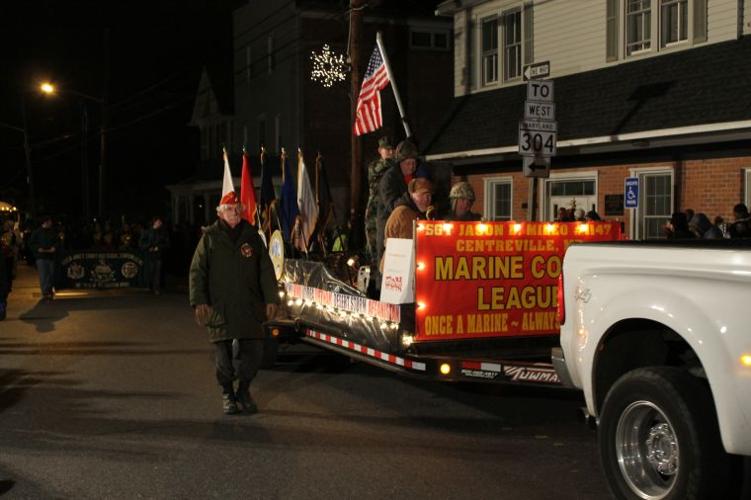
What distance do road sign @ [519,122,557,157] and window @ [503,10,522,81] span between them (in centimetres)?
975

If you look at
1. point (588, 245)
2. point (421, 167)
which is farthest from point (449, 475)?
point (421, 167)

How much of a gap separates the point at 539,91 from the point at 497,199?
1027cm

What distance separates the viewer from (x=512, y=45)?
2114 cm

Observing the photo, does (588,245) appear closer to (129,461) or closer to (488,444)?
(488,444)

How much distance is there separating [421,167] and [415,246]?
2.72 metres

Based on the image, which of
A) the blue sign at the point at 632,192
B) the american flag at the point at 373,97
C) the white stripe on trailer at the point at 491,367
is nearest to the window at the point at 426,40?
the blue sign at the point at 632,192

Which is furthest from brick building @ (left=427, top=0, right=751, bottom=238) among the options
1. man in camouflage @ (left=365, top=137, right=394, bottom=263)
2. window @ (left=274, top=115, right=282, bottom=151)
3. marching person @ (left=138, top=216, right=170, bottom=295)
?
window @ (left=274, top=115, right=282, bottom=151)

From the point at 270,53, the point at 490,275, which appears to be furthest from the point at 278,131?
the point at 490,275

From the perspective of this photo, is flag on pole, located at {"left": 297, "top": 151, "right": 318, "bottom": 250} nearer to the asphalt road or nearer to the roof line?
the asphalt road

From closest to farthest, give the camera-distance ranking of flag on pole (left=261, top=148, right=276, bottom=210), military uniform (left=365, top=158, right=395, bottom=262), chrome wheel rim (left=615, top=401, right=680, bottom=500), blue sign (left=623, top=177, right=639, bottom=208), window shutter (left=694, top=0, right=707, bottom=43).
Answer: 1. chrome wheel rim (left=615, top=401, right=680, bottom=500)
2. military uniform (left=365, top=158, right=395, bottom=262)
3. flag on pole (left=261, top=148, right=276, bottom=210)
4. window shutter (left=694, top=0, right=707, bottom=43)
5. blue sign (left=623, top=177, right=639, bottom=208)

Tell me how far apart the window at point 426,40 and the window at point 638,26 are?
1659 cm

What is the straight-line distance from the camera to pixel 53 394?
9.21m

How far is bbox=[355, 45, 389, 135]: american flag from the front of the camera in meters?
14.6

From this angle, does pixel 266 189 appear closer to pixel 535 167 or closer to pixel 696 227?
pixel 535 167
